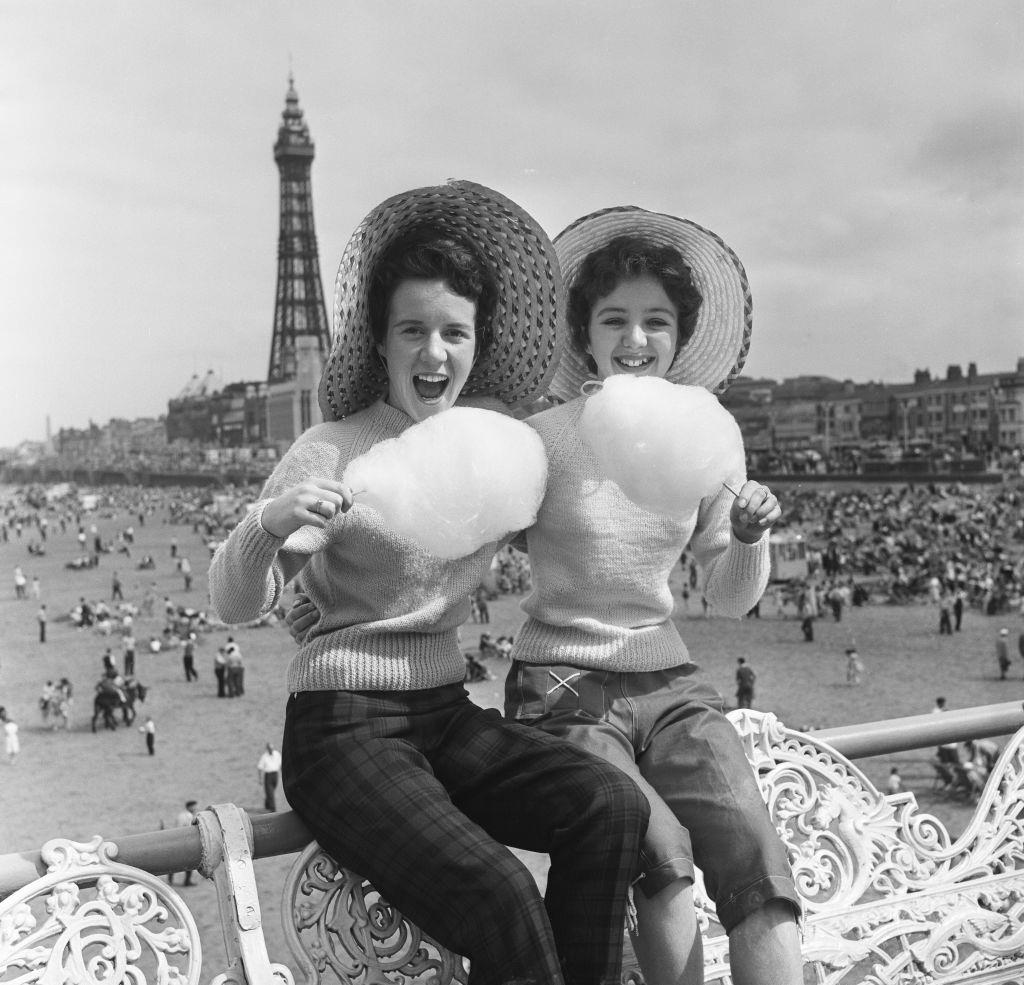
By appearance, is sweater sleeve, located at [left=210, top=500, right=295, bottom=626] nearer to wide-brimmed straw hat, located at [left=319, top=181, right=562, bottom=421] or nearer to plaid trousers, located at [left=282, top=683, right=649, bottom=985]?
plaid trousers, located at [left=282, top=683, right=649, bottom=985]

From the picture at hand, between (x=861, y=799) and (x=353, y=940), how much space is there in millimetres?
1108

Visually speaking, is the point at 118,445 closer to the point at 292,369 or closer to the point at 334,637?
the point at 292,369

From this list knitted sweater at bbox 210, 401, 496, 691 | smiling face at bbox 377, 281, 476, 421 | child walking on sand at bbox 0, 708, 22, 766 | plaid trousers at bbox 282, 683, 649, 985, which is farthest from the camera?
child walking on sand at bbox 0, 708, 22, 766

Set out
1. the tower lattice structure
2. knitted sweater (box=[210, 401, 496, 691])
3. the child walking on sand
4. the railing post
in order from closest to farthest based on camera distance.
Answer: the railing post, knitted sweater (box=[210, 401, 496, 691]), the child walking on sand, the tower lattice structure

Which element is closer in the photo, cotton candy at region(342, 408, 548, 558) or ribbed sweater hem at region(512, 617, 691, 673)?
cotton candy at region(342, 408, 548, 558)

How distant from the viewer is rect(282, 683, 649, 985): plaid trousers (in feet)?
5.53

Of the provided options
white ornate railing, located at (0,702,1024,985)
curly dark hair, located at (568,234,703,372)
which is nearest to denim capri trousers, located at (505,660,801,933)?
white ornate railing, located at (0,702,1024,985)

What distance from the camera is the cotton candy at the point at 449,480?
1839 millimetres

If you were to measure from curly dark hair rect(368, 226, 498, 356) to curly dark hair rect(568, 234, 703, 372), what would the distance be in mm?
264

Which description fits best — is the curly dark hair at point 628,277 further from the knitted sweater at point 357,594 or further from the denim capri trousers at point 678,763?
the denim capri trousers at point 678,763

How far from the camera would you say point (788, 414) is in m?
64.4

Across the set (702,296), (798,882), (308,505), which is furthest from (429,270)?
(798,882)

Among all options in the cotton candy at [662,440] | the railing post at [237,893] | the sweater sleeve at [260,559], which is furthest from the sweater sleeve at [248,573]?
the cotton candy at [662,440]

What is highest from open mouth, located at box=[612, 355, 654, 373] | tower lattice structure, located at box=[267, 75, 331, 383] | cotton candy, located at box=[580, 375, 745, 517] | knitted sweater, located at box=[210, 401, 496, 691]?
tower lattice structure, located at box=[267, 75, 331, 383]
